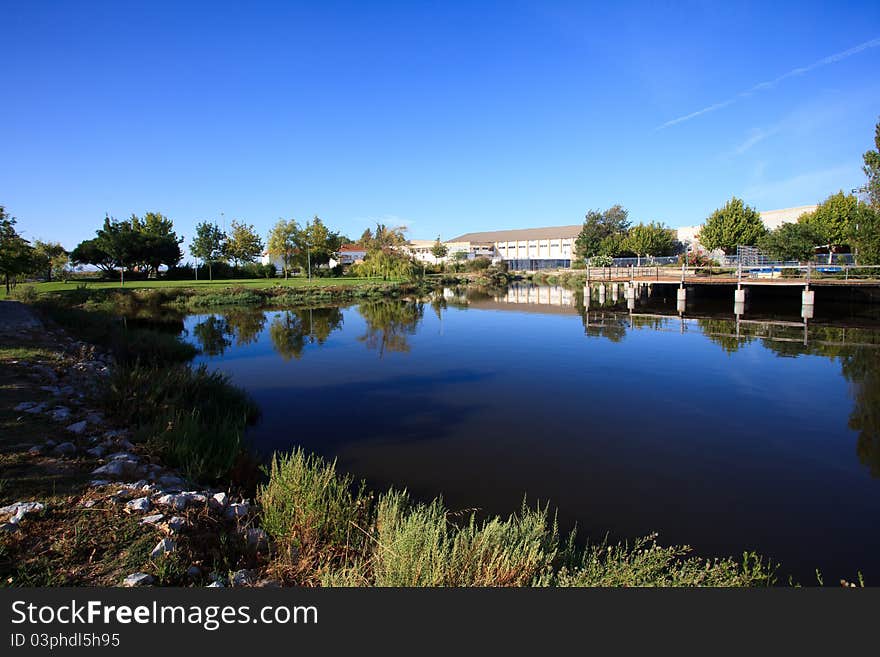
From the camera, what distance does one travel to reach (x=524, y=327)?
2248 cm

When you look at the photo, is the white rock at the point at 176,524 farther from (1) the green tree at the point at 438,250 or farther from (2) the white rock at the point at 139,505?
(1) the green tree at the point at 438,250

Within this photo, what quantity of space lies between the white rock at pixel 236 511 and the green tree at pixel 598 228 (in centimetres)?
7161

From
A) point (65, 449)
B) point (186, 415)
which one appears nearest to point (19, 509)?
point (65, 449)

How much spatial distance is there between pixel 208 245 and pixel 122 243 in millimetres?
7423

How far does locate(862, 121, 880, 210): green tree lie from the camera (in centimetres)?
2847

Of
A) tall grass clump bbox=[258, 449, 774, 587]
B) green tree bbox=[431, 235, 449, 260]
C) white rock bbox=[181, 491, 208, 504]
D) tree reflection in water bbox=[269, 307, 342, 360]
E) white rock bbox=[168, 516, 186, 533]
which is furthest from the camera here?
green tree bbox=[431, 235, 449, 260]

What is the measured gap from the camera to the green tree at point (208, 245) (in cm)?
4888

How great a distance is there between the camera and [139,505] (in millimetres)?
3936

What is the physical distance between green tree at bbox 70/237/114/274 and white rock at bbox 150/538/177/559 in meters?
53.2

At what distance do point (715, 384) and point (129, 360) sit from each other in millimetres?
14026

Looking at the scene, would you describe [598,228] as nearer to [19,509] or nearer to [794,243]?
[794,243]

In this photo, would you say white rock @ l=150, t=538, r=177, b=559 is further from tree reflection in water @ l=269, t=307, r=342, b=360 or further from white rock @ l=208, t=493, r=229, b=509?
tree reflection in water @ l=269, t=307, r=342, b=360

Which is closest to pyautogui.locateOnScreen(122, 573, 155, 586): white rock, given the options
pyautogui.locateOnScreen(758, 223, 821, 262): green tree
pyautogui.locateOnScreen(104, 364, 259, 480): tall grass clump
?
pyautogui.locateOnScreen(104, 364, 259, 480): tall grass clump

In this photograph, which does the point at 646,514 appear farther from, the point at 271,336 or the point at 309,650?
the point at 271,336
